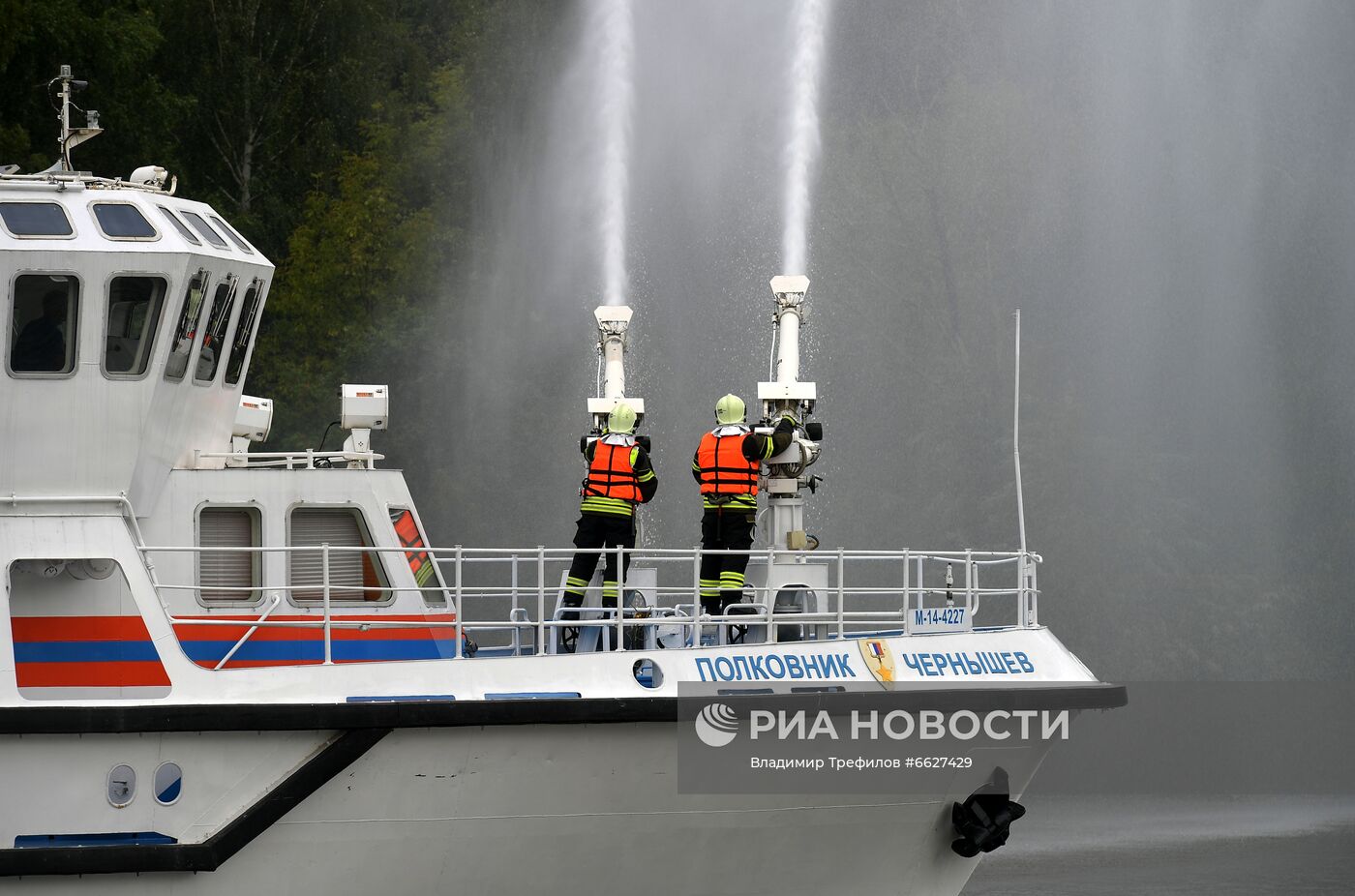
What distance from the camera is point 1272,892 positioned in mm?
15695

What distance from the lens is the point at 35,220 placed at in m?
9.58

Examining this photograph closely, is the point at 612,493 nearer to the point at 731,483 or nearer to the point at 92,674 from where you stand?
the point at 731,483

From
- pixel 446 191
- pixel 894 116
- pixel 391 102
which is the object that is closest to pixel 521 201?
pixel 446 191

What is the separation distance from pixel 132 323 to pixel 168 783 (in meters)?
2.34

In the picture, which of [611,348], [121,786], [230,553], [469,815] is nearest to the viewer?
[121,786]

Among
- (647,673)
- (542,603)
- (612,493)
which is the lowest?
(647,673)

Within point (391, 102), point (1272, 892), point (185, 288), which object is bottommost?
point (1272, 892)

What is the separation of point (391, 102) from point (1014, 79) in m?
9.74

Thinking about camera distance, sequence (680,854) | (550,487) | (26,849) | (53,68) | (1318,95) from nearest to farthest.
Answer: (26,849), (680,854), (53,68), (550,487), (1318,95)

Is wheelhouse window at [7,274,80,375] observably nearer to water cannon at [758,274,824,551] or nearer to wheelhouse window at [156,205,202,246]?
wheelhouse window at [156,205,202,246]

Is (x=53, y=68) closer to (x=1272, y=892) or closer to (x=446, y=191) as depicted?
(x=446, y=191)

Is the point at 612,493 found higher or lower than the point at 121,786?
higher

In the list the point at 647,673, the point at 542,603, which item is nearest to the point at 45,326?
the point at 542,603

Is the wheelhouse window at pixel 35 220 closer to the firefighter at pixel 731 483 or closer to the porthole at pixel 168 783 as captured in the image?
the porthole at pixel 168 783
